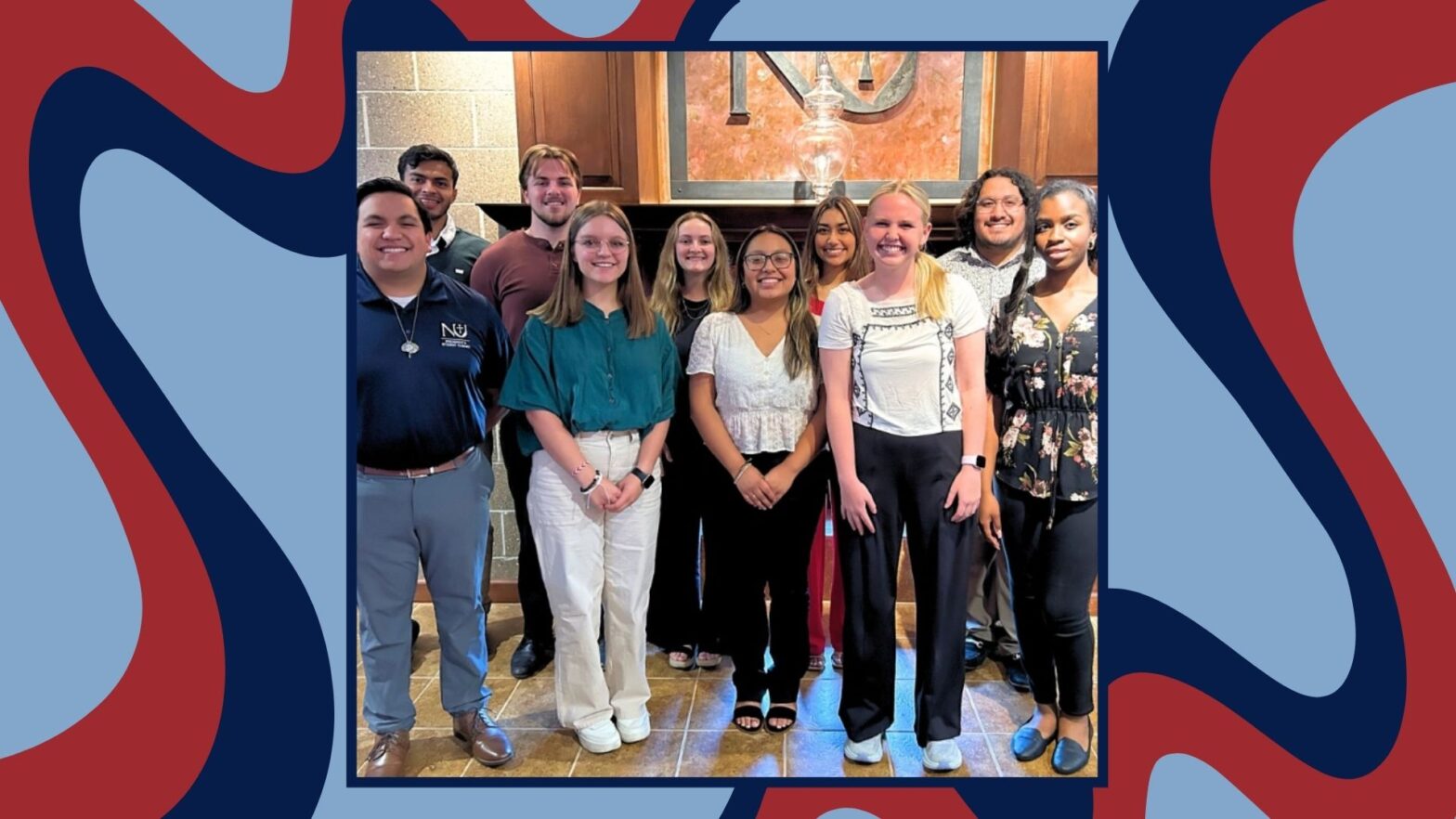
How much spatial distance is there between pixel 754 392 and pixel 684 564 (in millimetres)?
842

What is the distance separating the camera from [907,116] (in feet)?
9.33

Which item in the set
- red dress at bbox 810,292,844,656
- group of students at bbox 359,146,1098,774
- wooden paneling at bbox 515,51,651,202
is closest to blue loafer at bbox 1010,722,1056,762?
group of students at bbox 359,146,1098,774

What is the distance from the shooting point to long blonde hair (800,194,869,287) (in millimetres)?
2162

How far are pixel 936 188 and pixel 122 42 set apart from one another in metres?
2.48

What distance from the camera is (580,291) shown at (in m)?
1.99

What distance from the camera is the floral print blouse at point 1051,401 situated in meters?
1.81

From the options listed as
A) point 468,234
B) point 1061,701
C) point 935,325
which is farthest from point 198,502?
point 1061,701

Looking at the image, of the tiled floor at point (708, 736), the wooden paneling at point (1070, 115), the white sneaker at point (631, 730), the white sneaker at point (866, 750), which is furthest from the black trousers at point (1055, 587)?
the wooden paneling at point (1070, 115)

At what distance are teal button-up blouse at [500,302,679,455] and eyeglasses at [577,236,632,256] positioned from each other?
149mm

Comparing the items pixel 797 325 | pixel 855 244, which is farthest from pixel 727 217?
pixel 797 325

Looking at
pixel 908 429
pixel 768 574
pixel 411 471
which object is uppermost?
pixel 908 429

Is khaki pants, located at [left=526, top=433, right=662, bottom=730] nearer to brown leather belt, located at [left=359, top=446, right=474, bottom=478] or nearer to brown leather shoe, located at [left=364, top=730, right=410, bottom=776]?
brown leather belt, located at [left=359, top=446, right=474, bottom=478]

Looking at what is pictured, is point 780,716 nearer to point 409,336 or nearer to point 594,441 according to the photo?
point 594,441

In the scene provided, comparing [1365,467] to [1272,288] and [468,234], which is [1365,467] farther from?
[468,234]
